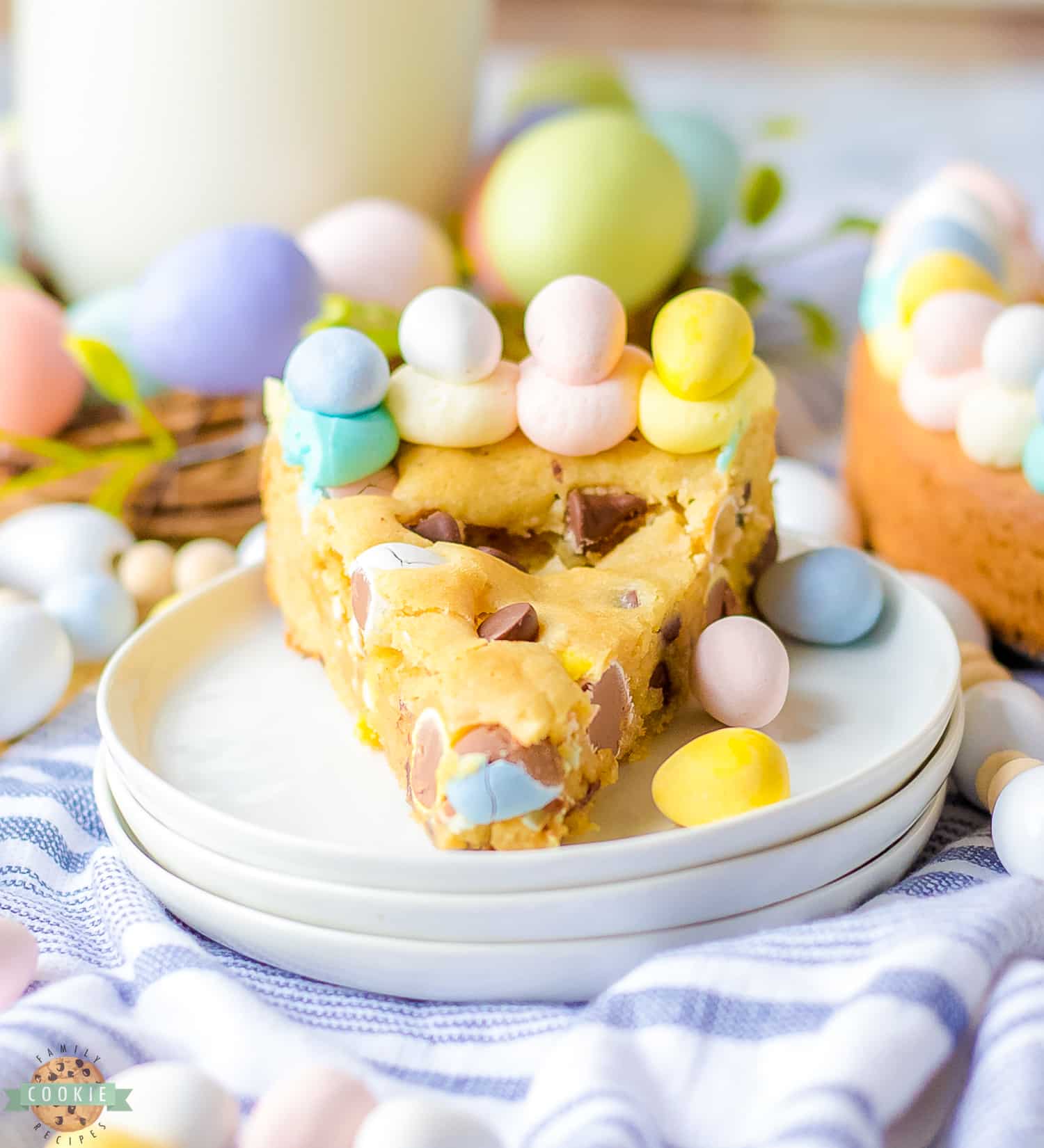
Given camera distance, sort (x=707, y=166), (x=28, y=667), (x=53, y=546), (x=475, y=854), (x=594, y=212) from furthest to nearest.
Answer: (x=707, y=166), (x=594, y=212), (x=53, y=546), (x=28, y=667), (x=475, y=854)

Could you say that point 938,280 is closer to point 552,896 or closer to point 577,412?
point 577,412

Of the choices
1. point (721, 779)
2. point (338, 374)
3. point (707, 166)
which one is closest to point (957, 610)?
point (721, 779)

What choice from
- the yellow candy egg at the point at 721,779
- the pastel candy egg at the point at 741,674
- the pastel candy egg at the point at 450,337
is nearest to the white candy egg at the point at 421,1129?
the yellow candy egg at the point at 721,779

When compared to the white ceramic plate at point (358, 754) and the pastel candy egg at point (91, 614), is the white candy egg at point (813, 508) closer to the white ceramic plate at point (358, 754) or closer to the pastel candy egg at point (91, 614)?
the white ceramic plate at point (358, 754)

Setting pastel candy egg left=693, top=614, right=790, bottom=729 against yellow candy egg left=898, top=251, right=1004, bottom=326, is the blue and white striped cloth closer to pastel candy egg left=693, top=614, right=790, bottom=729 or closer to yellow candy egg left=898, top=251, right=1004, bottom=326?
pastel candy egg left=693, top=614, right=790, bottom=729

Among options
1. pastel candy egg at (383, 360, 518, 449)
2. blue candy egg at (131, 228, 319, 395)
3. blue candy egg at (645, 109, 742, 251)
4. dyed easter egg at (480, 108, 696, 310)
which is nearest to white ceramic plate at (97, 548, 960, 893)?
pastel candy egg at (383, 360, 518, 449)
